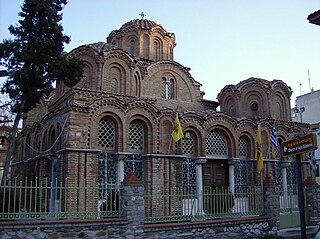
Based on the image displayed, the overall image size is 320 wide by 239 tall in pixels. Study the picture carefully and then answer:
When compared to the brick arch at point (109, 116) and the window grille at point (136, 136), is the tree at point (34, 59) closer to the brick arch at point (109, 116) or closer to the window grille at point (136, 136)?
the brick arch at point (109, 116)

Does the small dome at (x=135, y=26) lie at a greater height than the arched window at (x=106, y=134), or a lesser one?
greater

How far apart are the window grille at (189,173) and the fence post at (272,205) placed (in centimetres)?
452

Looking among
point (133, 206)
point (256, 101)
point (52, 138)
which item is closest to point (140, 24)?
point (256, 101)

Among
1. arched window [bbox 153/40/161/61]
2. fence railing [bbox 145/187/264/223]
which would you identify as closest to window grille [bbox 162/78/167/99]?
arched window [bbox 153/40/161/61]

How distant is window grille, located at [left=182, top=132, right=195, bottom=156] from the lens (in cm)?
1719

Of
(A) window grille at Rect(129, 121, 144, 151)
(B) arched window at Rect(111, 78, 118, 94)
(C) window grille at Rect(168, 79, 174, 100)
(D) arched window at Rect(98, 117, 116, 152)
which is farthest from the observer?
(C) window grille at Rect(168, 79, 174, 100)

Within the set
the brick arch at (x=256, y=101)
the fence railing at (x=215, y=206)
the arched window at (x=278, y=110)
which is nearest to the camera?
the fence railing at (x=215, y=206)

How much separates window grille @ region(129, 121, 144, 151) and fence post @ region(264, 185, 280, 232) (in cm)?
565

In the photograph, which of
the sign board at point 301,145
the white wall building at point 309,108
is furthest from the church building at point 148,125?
the white wall building at point 309,108

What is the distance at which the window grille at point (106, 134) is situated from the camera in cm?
1507

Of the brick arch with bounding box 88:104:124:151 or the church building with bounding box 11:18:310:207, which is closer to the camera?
the brick arch with bounding box 88:104:124:151

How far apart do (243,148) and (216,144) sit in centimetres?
196

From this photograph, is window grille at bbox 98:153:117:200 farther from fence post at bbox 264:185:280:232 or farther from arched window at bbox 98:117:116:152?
fence post at bbox 264:185:280:232

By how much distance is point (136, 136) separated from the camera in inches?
634
